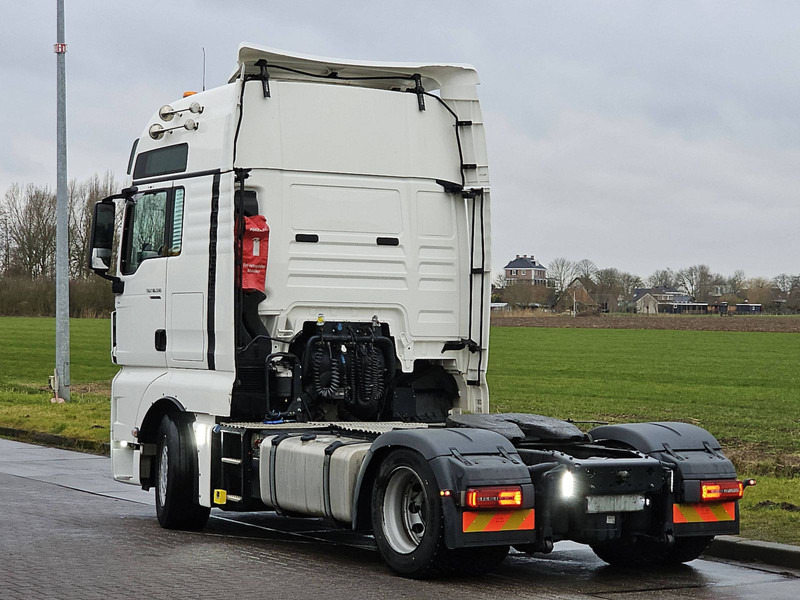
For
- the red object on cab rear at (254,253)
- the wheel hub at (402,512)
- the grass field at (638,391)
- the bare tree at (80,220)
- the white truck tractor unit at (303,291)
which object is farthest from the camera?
the bare tree at (80,220)

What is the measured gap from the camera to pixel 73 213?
323 ft

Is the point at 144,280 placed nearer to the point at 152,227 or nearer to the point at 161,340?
the point at 152,227

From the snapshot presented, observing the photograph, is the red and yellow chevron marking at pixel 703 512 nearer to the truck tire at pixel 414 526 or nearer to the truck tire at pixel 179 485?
the truck tire at pixel 414 526

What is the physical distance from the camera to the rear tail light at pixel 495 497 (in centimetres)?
763

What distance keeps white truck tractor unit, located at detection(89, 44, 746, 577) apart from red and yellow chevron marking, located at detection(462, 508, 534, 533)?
0.93m

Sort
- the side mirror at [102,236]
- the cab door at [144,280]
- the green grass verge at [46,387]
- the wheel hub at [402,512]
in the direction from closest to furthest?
the wheel hub at [402,512], the cab door at [144,280], the side mirror at [102,236], the green grass verge at [46,387]

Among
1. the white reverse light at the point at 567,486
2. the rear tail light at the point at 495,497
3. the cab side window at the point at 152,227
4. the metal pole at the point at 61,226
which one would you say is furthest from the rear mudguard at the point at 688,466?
the metal pole at the point at 61,226

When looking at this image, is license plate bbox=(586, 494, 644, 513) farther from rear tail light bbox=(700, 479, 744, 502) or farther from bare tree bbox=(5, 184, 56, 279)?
bare tree bbox=(5, 184, 56, 279)

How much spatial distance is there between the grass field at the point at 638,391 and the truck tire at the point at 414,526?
2.92 metres

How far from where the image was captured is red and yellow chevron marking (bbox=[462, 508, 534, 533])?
25.2 ft

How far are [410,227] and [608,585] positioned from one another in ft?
12.3

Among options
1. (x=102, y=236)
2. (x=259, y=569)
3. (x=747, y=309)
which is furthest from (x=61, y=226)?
(x=747, y=309)

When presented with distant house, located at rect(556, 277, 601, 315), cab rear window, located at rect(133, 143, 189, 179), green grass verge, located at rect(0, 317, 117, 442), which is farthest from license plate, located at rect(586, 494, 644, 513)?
distant house, located at rect(556, 277, 601, 315)

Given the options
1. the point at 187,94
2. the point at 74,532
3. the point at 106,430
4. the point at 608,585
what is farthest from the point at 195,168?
the point at 106,430
